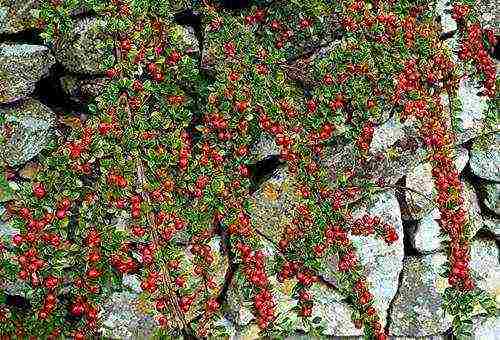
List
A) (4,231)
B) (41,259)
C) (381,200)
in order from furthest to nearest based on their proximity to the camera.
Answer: (381,200) → (4,231) → (41,259)

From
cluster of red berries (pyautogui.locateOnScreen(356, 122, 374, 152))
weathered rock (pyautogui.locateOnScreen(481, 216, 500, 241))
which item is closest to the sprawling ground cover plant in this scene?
cluster of red berries (pyautogui.locateOnScreen(356, 122, 374, 152))

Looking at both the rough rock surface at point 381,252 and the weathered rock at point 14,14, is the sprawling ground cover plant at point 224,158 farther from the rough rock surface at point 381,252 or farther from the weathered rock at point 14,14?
the weathered rock at point 14,14

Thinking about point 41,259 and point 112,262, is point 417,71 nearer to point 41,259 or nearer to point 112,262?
point 112,262

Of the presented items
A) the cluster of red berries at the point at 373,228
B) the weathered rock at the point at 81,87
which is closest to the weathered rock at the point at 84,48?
the weathered rock at the point at 81,87

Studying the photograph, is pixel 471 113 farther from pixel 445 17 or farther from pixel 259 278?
pixel 259 278

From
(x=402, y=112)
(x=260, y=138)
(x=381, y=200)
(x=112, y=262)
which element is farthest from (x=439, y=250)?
(x=112, y=262)
